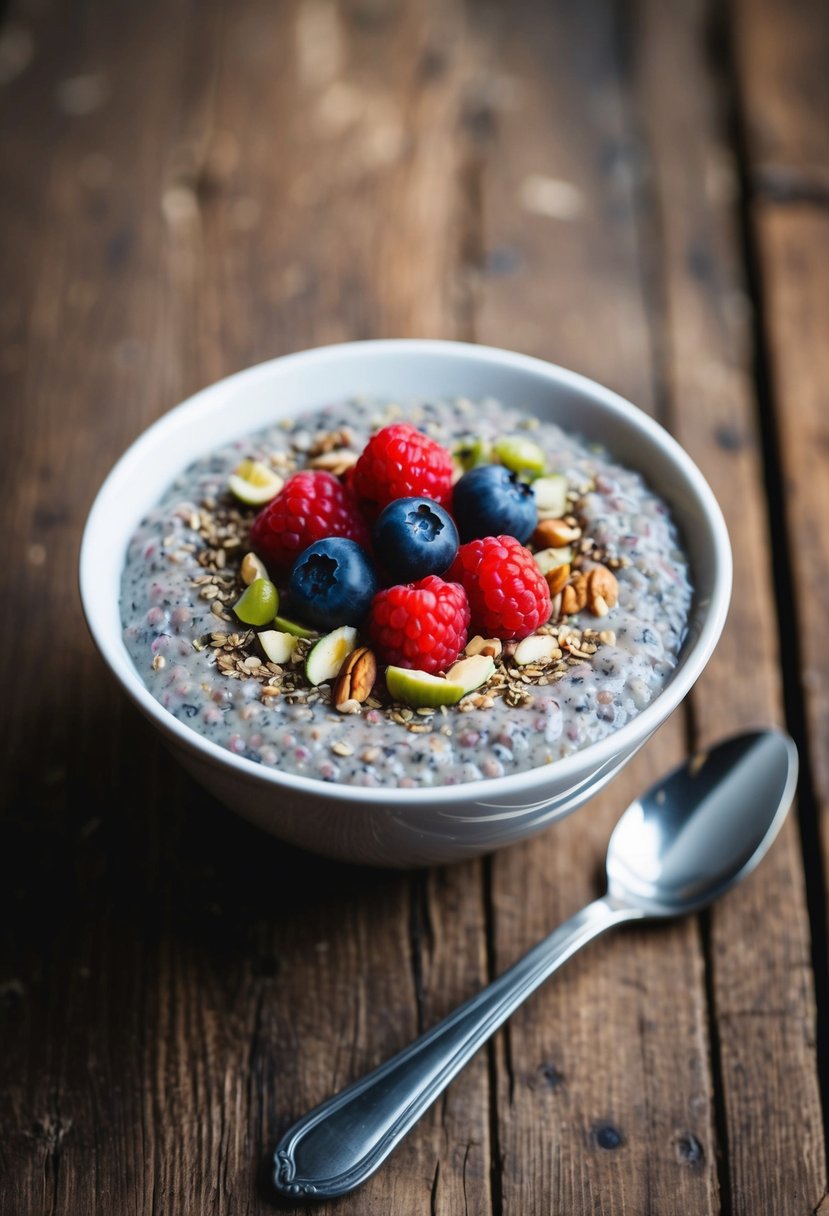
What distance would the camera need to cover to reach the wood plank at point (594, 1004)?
5.30 feet

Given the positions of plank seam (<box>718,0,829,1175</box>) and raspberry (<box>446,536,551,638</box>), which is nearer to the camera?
raspberry (<box>446,536,551,638</box>)

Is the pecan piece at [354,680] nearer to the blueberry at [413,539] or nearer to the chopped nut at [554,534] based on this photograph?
the blueberry at [413,539]

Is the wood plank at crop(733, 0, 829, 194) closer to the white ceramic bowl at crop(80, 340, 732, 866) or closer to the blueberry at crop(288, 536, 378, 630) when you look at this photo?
the white ceramic bowl at crop(80, 340, 732, 866)

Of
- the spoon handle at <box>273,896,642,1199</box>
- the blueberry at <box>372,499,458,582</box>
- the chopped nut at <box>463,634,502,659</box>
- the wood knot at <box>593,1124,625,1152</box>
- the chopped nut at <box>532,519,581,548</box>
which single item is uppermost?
the blueberry at <box>372,499,458,582</box>

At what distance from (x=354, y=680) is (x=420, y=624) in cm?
12

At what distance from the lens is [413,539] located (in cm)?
160

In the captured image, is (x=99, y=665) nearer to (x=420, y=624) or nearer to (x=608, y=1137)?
(x=420, y=624)

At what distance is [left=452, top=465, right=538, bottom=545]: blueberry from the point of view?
5.54 ft

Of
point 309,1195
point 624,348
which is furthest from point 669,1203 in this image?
point 624,348

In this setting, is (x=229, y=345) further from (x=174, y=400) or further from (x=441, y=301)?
(x=441, y=301)

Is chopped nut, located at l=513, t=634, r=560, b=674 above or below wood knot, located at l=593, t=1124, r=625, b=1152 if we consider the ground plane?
above

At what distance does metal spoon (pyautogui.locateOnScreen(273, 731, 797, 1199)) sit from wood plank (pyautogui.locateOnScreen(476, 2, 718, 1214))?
0.07 m

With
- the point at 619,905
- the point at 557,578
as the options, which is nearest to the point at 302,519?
the point at 557,578

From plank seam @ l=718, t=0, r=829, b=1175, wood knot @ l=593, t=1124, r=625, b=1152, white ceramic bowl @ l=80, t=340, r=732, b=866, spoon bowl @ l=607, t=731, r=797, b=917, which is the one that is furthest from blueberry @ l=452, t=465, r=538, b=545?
wood knot @ l=593, t=1124, r=625, b=1152
